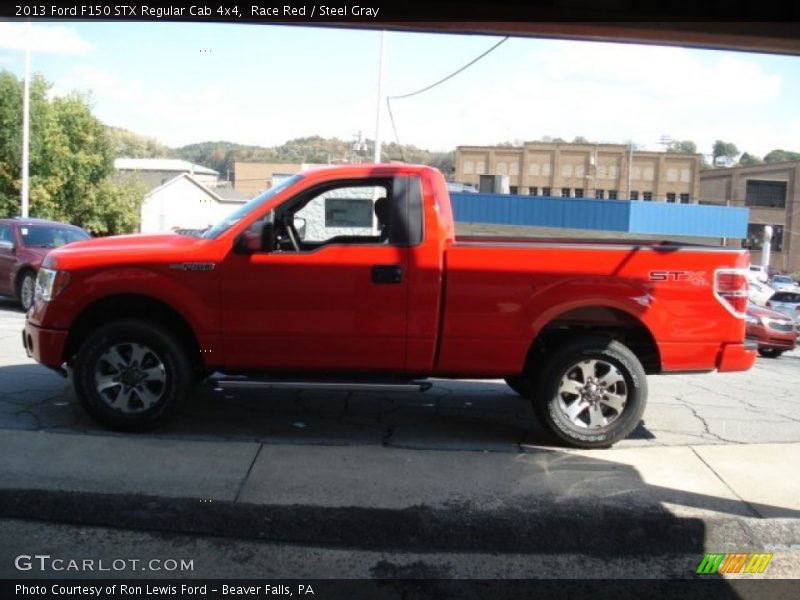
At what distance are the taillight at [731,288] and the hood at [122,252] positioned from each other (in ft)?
12.8

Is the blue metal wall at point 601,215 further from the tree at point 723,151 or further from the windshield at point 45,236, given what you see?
the tree at point 723,151

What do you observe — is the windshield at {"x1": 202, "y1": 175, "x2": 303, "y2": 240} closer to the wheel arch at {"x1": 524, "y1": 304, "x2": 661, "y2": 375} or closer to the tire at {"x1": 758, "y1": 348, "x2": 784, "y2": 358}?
the wheel arch at {"x1": 524, "y1": 304, "x2": 661, "y2": 375}

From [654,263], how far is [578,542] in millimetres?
2243

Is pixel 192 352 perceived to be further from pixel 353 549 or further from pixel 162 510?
pixel 353 549

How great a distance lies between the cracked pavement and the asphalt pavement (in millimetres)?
32

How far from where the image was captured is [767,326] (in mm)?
16000

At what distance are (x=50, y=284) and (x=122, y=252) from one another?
0.62m

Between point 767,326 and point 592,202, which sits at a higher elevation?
point 592,202

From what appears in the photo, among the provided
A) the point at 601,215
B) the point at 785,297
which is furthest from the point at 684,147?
the point at 785,297

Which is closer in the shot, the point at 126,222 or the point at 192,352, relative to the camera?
the point at 192,352

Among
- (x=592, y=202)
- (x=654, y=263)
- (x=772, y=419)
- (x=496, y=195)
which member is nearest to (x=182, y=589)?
(x=654, y=263)

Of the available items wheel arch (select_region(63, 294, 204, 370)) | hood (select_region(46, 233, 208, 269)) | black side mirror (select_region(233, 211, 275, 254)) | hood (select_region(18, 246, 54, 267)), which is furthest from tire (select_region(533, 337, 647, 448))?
hood (select_region(18, 246, 54, 267))

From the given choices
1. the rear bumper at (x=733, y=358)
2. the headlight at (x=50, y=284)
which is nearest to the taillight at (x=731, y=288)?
the rear bumper at (x=733, y=358)

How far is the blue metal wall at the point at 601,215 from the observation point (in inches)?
1304
